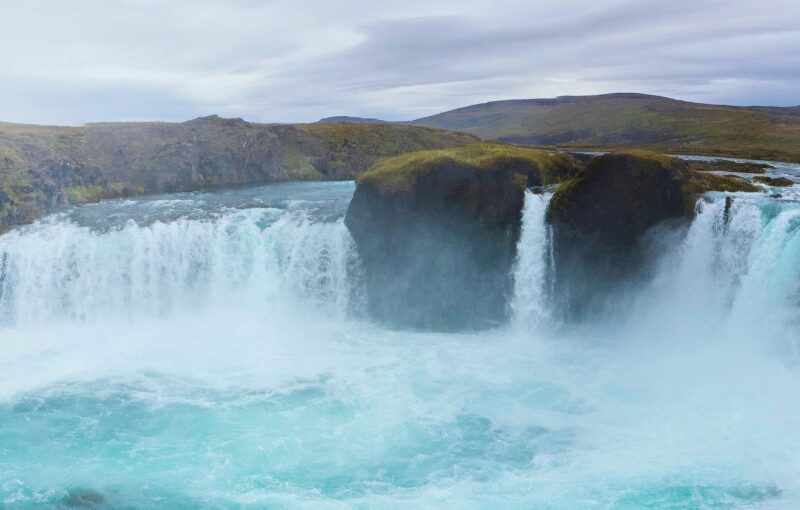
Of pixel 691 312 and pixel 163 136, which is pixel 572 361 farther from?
pixel 163 136

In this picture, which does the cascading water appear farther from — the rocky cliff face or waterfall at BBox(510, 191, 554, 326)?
waterfall at BBox(510, 191, 554, 326)

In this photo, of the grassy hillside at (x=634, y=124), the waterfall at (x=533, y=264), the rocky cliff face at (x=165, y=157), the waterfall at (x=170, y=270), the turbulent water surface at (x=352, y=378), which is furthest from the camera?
the grassy hillside at (x=634, y=124)

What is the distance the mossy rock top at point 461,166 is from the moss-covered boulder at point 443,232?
0.04 meters

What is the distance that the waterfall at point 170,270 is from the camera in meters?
29.2

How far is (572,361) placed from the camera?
79.2 feet

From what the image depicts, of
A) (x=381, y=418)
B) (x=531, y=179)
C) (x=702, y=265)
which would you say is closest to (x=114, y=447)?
(x=381, y=418)

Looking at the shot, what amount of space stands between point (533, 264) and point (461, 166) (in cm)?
512

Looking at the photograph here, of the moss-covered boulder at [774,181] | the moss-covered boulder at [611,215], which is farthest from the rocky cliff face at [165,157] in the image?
the moss-covered boulder at [774,181]

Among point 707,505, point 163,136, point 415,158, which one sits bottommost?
point 707,505

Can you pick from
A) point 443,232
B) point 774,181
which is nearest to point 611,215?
point 443,232

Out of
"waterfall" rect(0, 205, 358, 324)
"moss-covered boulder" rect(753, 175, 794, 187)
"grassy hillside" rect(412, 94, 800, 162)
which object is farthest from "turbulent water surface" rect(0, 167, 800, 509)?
"grassy hillside" rect(412, 94, 800, 162)

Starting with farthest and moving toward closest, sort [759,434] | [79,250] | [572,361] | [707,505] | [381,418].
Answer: [79,250], [572,361], [381,418], [759,434], [707,505]

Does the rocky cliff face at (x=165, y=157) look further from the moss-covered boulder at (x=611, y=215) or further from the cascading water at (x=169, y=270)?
the moss-covered boulder at (x=611, y=215)

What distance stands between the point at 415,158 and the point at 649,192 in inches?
389
